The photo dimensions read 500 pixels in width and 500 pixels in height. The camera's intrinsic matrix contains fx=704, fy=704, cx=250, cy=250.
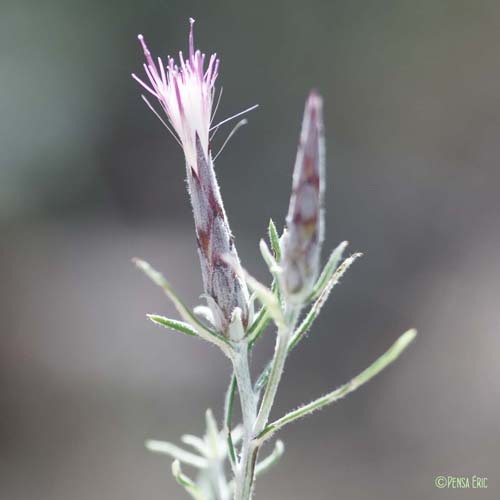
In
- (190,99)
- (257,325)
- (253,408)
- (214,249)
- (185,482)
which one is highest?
(190,99)

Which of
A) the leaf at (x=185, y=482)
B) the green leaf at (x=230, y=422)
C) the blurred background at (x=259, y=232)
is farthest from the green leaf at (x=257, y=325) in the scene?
the blurred background at (x=259, y=232)

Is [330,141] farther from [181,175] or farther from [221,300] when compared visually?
[221,300]

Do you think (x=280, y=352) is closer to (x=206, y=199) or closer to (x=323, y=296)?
(x=323, y=296)

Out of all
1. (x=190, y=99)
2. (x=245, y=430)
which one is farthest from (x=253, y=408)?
(x=190, y=99)

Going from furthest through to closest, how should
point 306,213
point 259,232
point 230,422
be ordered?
1. point 259,232
2. point 230,422
3. point 306,213

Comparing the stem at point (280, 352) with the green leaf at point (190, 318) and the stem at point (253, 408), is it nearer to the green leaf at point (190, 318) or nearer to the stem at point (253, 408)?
the stem at point (253, 408)

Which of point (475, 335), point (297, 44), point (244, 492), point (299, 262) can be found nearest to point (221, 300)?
point (299, 262)

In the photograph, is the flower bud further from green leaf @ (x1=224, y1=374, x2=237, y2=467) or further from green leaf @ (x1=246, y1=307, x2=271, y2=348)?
green leaf @ (x1=224, y1=374, x2=237, y2=467)
